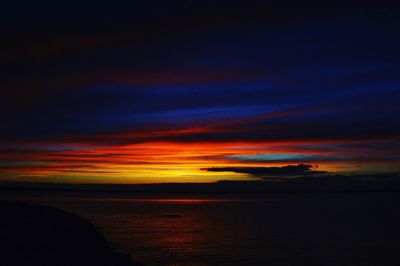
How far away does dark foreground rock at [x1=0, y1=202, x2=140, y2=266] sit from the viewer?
21.0 m

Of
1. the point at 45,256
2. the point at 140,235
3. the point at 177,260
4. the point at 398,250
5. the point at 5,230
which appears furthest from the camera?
the point at 140,235

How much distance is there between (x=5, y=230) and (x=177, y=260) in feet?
40.2

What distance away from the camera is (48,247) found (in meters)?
25.1

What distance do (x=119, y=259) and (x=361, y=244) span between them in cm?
2909

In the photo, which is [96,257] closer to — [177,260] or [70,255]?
[70,255]

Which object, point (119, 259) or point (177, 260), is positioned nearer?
point (119, 259)

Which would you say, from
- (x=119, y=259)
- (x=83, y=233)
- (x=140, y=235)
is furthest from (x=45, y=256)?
(x=140, y=235)

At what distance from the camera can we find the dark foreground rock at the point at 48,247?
21031 millimetres

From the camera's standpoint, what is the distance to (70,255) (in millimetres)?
23922

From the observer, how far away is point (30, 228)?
30.3 metres

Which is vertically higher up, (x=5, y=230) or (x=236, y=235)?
(x=5, y=230)

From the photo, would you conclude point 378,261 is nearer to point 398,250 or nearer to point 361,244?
point 398,250

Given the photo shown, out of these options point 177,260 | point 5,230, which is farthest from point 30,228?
point 177,260

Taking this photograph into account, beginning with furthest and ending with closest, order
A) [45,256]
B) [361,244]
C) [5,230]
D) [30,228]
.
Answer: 1. [361,244]
2. [30,228]
3. [5,230]
4. [45,256]
